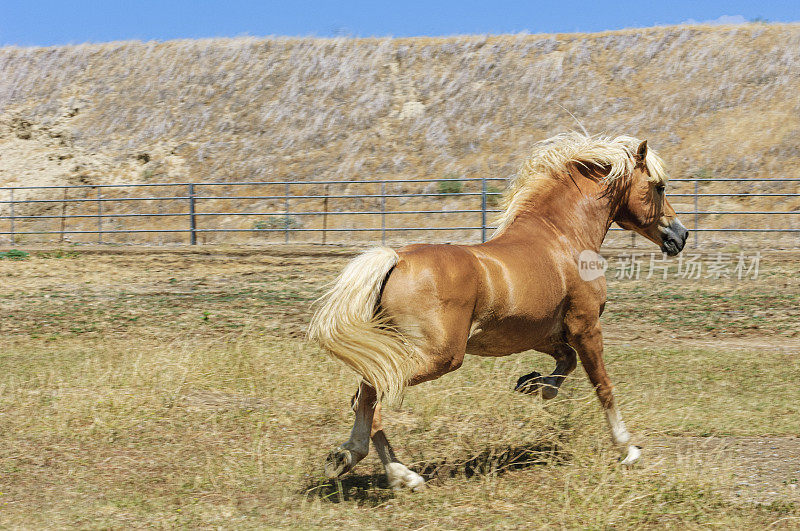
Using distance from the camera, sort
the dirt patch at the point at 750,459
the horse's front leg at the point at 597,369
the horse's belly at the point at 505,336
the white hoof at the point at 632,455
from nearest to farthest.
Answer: the dirt patch at the point at 750,459 → the horse's belly at the point at 505,336 → the white hoof at the point at 632,455 → the horse's front leg at the point at 597,369

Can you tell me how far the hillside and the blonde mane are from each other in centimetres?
1865

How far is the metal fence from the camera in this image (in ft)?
63.6

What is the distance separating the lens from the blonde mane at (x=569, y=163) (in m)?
4.75

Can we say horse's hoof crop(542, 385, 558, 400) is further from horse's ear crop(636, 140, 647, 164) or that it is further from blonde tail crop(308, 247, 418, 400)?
horse's ear crop(636, 140, 647, 164)

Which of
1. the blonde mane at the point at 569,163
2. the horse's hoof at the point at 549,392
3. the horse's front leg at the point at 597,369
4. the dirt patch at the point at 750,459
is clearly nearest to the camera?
the dirt patch at the point at 750,459

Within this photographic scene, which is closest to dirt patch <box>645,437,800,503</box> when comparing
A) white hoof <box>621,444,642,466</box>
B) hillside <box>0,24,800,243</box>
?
white hoof <box>621,444,642,466</box>

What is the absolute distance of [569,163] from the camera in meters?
4.83

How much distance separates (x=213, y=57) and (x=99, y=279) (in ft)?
70.0

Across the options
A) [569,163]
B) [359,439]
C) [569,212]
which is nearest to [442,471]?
[359,439]

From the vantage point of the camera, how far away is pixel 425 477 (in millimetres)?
4168

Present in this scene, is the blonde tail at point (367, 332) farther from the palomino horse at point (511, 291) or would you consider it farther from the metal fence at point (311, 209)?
the metal fence at point (311, 209)

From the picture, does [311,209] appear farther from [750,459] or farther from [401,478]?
[401,478]

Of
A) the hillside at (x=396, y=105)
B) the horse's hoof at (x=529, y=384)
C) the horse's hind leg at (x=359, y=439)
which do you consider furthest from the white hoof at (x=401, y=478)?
the hillside at (x=396, y=105)

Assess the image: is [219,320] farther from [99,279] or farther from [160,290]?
[99,279]
